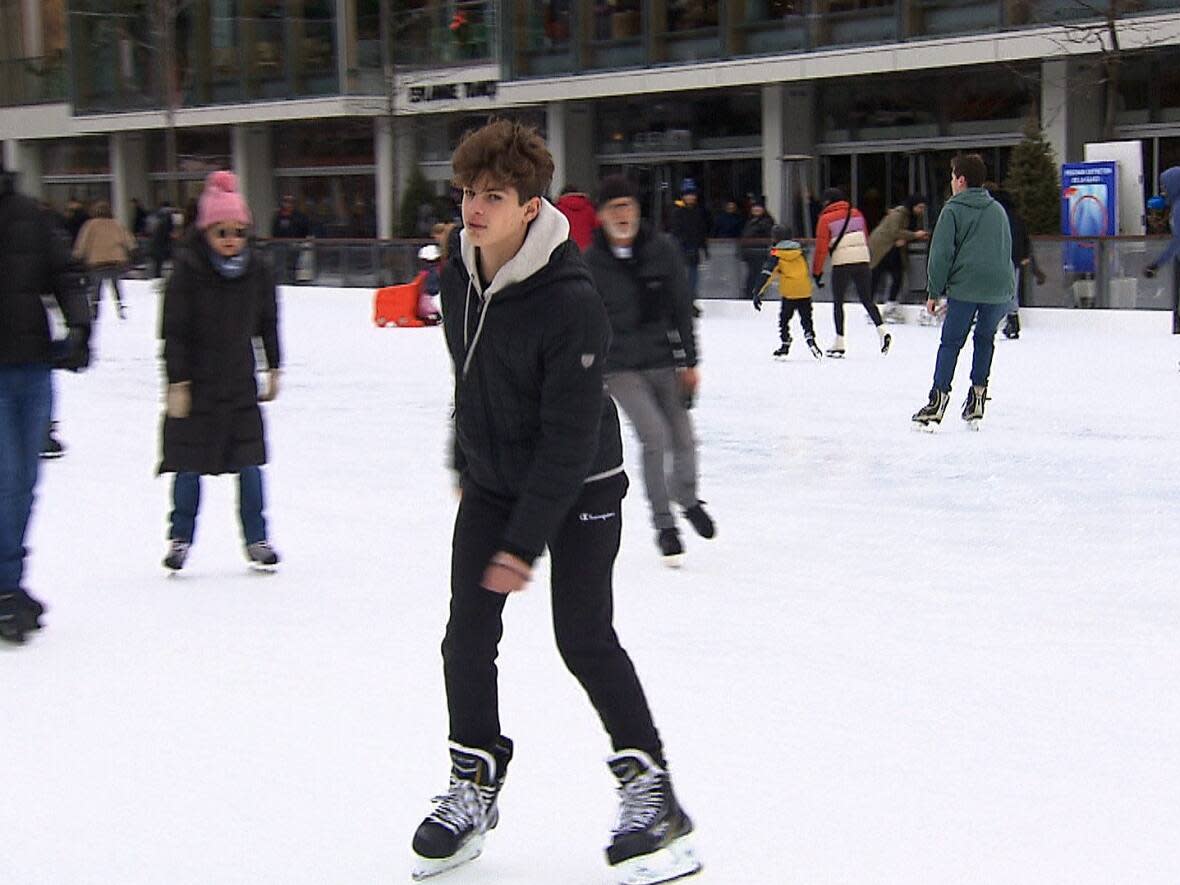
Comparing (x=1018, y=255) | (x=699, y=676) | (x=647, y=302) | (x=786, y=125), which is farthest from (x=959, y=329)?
(x=786, y=125)

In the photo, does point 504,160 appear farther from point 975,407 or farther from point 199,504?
point 975,407

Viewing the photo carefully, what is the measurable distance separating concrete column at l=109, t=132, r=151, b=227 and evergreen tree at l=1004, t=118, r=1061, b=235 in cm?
2539

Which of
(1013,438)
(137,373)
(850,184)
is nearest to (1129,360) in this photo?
(1013,438)

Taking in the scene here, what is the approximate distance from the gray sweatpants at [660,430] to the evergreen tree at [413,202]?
24.4m

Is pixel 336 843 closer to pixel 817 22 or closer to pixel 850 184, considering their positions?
pixel 817 22

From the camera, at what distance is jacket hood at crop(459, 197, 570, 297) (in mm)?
3133

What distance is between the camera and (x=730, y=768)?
157 inches

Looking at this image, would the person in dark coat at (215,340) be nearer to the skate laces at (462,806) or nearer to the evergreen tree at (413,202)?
the skate laces at (462,806)

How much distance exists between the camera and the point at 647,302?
6.31 meters

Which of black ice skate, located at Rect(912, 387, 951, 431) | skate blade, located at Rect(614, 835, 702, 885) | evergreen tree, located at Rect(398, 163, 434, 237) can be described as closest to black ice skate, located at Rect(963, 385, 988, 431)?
black ice skate, located at Rect(912, 387, 951, 431)

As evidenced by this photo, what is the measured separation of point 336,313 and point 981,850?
1911cm

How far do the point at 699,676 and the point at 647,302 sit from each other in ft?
6.09

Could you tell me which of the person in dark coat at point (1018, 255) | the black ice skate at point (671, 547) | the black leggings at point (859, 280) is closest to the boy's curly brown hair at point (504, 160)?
the black ice skate at point (671, 547)

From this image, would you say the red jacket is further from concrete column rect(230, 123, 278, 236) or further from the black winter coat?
concrete column rect(230, 123, 278, 236)
